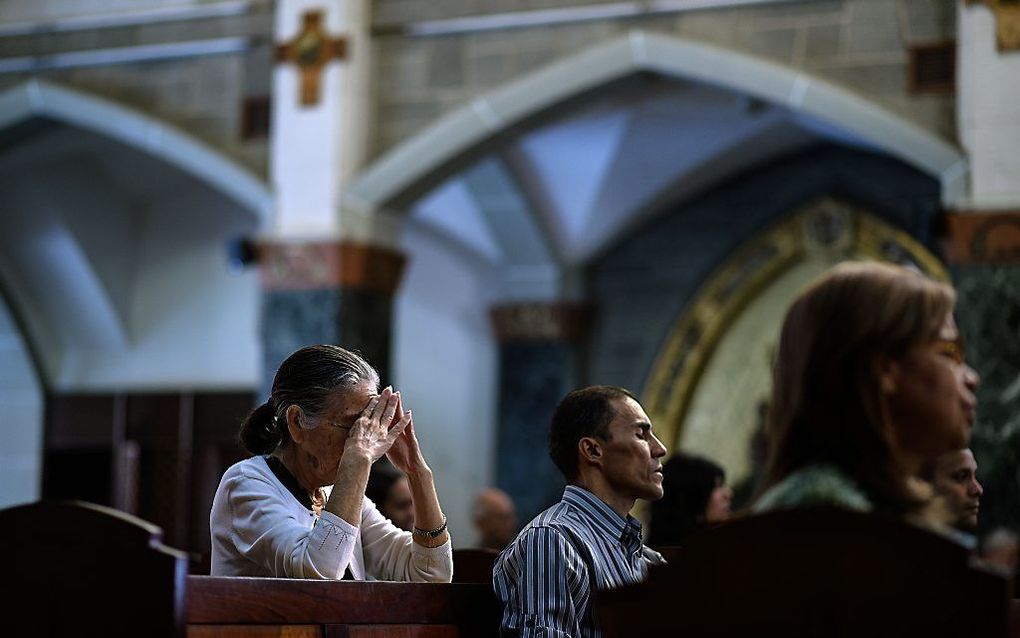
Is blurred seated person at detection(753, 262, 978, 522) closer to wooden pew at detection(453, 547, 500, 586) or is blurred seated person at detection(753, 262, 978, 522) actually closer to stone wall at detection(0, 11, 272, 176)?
wooden pew at detection(453, 547, 500, 586)

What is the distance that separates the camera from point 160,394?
10.2 meters

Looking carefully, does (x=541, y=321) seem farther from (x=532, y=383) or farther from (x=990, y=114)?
(x=990, y=114)

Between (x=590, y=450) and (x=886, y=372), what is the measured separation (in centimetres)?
142

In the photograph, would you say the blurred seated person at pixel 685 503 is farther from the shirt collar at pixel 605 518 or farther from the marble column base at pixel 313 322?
the marble column base at pixel 313 322

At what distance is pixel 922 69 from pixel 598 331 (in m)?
3.65

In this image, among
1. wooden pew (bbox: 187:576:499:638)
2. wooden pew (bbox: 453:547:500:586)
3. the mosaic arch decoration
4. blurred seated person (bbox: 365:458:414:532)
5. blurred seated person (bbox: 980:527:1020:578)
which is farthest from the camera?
the mosaic arch decoration

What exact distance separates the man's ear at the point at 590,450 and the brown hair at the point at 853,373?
4.38 ft

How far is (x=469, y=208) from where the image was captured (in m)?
9.55

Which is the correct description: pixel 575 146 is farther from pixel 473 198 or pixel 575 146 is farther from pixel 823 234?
pixel 823 234

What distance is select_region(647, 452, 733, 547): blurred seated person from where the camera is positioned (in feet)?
14.8

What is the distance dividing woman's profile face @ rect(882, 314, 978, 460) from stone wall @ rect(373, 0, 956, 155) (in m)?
4.87

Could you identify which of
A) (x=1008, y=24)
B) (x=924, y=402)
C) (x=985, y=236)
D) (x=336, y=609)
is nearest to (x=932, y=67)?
(x=1008, y=24)

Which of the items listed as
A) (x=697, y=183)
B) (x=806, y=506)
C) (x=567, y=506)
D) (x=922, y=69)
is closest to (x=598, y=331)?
(x=697, y=183)

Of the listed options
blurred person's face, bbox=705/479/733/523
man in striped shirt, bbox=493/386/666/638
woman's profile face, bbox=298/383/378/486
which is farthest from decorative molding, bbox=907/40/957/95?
woman's profile face, bbox=298/383/378/486
